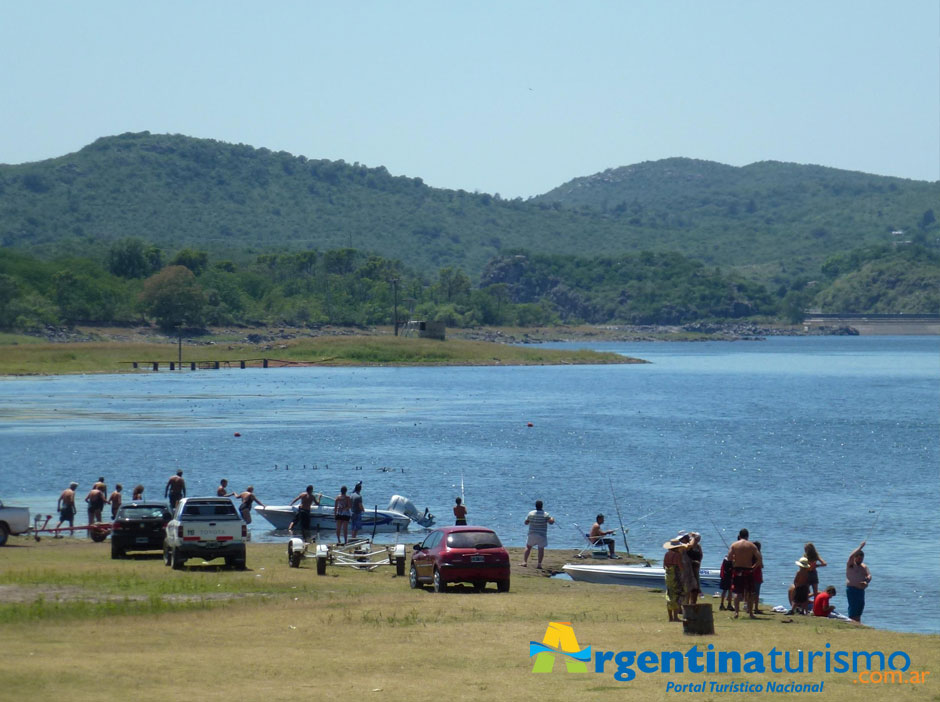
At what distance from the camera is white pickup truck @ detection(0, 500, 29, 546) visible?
3519cm

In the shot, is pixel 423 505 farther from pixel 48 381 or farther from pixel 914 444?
pixel 48 381

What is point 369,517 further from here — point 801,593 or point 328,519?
point 801,593

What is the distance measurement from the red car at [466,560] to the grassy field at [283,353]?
123858mm

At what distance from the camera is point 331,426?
87250 mm

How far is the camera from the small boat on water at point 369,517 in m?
42.0

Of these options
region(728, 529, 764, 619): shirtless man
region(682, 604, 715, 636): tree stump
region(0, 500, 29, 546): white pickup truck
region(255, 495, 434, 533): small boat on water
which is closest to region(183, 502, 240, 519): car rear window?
region(0, 500, 29, 546): white pickup truck

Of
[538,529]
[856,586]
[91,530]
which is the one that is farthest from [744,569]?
[91,530]

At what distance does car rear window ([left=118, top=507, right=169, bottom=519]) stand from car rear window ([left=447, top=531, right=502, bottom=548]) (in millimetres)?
9959

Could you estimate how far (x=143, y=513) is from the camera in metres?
33.4

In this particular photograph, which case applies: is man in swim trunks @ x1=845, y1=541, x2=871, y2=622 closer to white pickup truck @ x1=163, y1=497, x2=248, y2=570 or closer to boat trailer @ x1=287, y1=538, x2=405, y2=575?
boat trailer @ x1=287, y1=538, x2=405, y2=575

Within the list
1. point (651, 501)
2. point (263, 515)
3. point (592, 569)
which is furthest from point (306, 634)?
point (651, 501)

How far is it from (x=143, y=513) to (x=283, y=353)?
148999 millimetres

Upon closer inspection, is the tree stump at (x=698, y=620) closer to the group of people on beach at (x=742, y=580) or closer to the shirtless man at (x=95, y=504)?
the group of people on beach at (x=742, y=580)

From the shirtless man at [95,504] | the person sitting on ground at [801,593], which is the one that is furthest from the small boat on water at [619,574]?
the shirtless man at [95,504]
